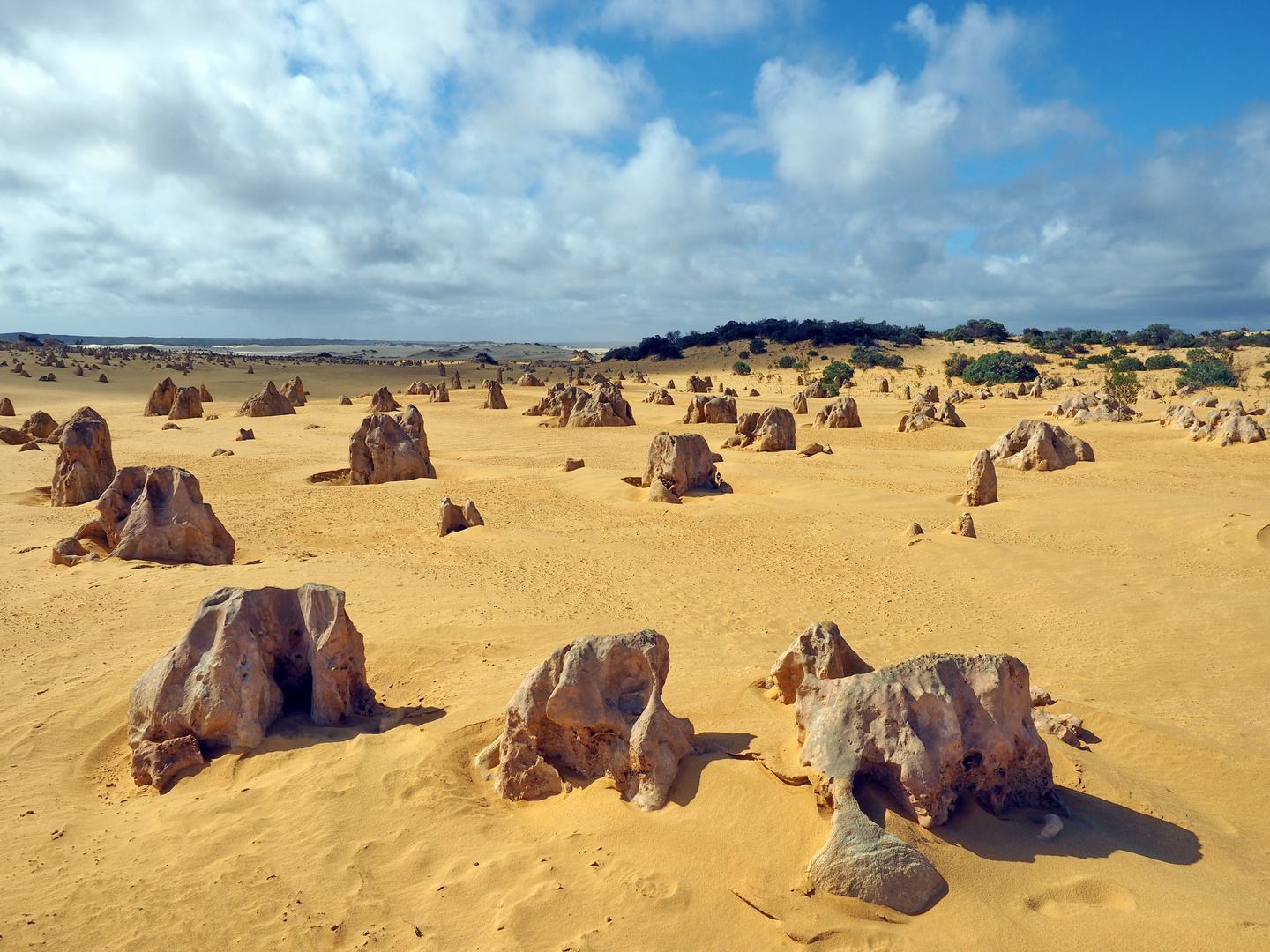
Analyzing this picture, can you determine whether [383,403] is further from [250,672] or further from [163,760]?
[163,760]

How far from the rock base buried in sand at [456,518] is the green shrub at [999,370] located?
33.3 m

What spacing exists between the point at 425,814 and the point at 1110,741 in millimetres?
4375

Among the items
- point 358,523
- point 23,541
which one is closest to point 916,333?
point 358,523

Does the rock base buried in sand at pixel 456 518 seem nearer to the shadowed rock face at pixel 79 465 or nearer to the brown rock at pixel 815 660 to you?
the shadowed rock face at pixel 79 465

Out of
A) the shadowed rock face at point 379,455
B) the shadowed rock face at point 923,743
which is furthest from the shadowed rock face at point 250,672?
the shadowed rock face at point 379,455

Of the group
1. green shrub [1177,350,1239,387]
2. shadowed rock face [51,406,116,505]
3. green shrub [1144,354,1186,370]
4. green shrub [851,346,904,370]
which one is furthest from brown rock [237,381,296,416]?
green shrub [1144,354,1186,370]

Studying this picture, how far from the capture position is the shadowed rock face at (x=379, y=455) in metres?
15.1

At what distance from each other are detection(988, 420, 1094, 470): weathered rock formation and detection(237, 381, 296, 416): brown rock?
23504 millimetres

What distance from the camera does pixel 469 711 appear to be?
5344 millimetres

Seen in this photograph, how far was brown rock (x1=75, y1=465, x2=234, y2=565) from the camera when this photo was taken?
8.98 m

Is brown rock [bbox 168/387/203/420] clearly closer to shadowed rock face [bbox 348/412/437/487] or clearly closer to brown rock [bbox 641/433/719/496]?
shadowed rock face [bbox 348/412/437/487]

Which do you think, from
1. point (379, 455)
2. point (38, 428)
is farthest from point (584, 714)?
point (38, 428)

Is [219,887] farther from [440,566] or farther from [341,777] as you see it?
[440,566]

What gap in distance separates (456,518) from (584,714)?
283 inches
